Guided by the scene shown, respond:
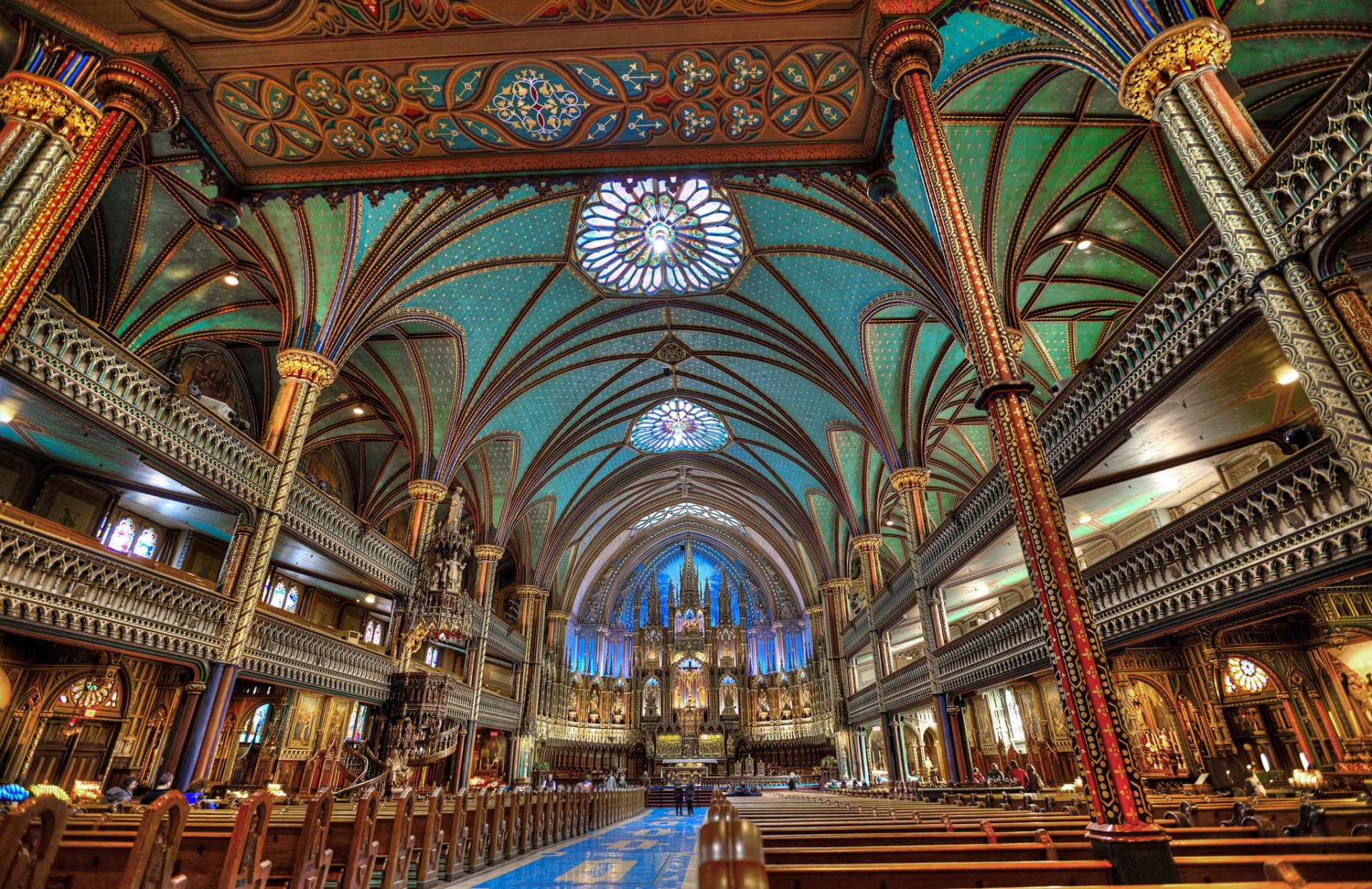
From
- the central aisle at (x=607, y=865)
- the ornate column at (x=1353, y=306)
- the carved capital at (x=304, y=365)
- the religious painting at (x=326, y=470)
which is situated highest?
the religious painting at (x=326, y=470)

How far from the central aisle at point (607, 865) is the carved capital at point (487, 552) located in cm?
1214

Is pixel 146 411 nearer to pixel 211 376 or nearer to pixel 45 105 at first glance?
pixel 45 105

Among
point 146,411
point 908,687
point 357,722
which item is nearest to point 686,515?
point 357,722

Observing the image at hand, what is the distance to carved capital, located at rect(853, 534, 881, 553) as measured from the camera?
22.1 m

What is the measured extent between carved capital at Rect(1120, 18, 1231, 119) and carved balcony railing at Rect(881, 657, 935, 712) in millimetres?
13200

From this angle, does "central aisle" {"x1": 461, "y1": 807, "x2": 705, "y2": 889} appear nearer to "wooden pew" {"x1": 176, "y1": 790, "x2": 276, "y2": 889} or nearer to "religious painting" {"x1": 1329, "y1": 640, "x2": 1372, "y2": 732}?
"wooden pew" {"x1": 176, "y1": 790, "x2": 276, "y2": 889}

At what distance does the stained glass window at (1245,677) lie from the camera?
12.3 metres

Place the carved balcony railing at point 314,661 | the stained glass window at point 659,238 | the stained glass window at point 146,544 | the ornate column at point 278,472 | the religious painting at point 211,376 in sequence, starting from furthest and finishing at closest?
the stained glass window at point 659,238 → the religious painting at point 211,376 → the stained glass window at point 146,544 → the carved balcony railing at point 314,661 → the ornate column at point 278,472

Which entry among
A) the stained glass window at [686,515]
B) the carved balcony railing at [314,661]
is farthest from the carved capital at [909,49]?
the stained glass window at [686,515]

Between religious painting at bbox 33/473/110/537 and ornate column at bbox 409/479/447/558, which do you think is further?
ornate column at bbox 409/479/447/558

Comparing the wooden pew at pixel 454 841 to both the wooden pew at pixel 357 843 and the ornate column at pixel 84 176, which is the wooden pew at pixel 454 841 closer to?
the wooden pew at pixel 357 843

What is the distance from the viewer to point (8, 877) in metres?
2.51

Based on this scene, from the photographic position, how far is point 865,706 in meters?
22.7

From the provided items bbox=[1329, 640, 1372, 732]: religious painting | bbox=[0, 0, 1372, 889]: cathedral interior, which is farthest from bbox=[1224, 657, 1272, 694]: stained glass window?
bbox=[1329, 640, 1372, 732]: religious painting
